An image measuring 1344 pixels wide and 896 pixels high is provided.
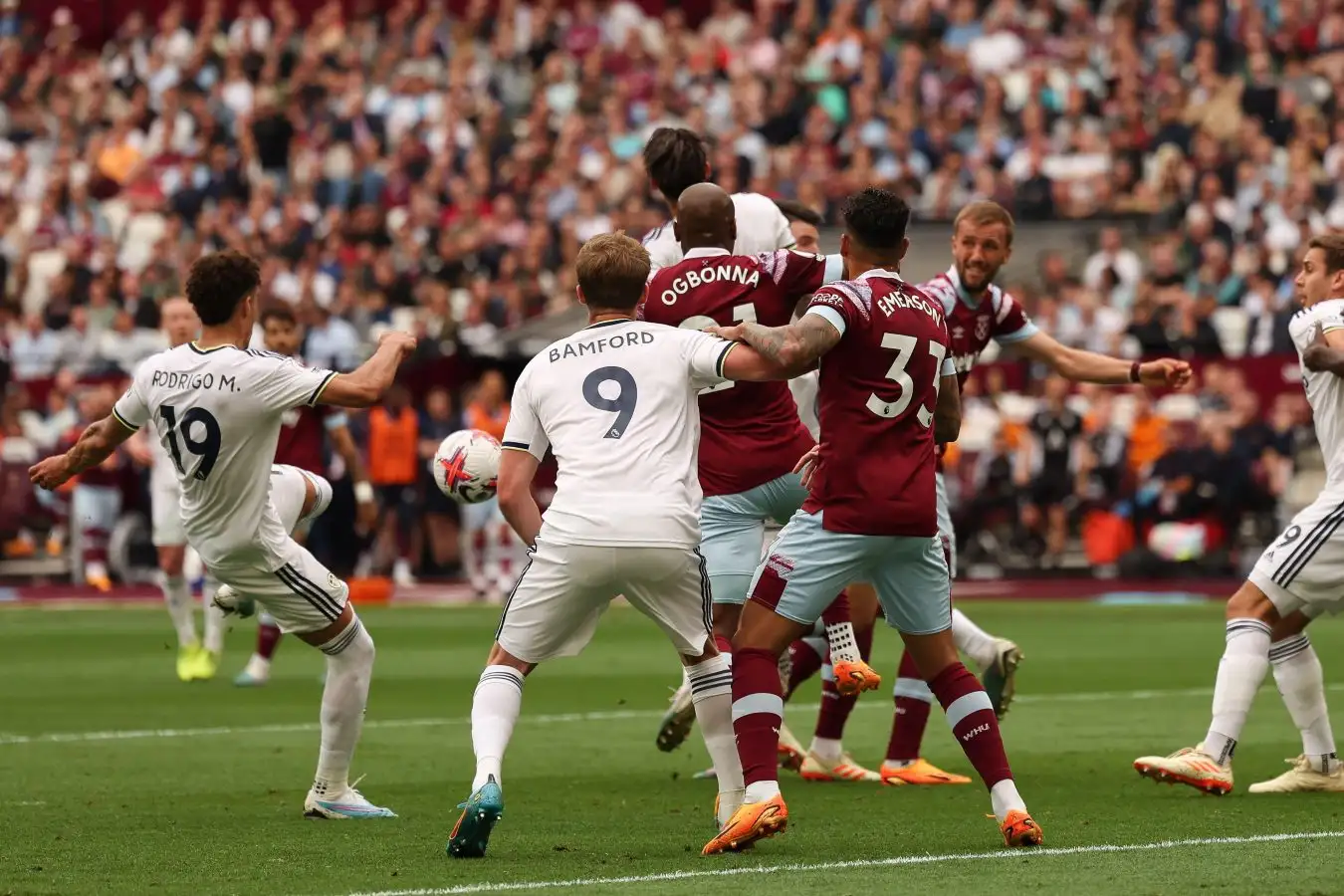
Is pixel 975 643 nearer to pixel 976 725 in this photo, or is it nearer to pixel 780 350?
pixel 976 725

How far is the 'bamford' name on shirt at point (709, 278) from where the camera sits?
9.09m

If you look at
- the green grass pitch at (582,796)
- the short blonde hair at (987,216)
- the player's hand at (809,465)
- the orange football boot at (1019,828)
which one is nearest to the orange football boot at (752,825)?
the green grass pitch at (582,796)

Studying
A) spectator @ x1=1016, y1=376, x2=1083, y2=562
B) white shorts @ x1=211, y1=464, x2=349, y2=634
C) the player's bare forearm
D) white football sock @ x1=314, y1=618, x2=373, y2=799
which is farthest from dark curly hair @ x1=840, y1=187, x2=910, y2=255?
spectator @ x1=1016, y1=376, x2=1083, y2=562

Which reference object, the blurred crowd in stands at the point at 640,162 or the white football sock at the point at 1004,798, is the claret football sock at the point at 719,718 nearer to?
the white football sock at the point at 1004,798

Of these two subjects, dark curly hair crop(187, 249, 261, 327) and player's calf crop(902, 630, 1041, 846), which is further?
dark curly hair crop(187, 249, 261, 327)

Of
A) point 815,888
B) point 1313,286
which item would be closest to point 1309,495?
point 1313,286

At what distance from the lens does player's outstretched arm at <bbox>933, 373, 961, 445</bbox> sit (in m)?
8.16

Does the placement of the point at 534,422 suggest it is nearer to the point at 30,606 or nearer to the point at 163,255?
the point at 30,606

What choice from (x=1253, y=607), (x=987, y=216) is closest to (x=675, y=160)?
(x=987, y=216)

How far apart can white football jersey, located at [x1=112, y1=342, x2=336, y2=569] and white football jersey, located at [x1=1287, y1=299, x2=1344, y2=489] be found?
13.4ft

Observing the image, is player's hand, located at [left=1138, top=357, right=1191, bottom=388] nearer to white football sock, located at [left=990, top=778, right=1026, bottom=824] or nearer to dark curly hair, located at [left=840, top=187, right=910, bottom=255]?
dark curly hair, located at [left=840, top=187, right=910, bottom=255]

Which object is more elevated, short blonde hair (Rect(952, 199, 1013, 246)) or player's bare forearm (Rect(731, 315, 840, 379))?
short blonde hair (Rect(952, 199, 1013, 246))

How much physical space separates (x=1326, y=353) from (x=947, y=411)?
1.86 meters

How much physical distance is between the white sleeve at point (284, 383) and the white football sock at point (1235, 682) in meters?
3.93
